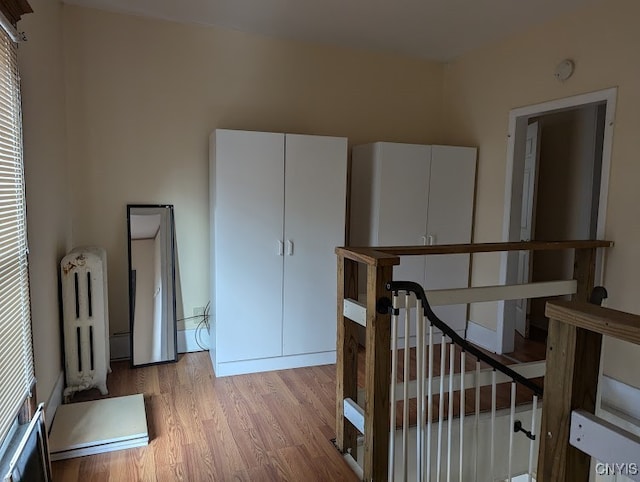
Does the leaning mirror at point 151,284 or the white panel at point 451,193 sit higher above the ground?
the white panel at point 451,193

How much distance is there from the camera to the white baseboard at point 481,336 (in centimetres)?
393

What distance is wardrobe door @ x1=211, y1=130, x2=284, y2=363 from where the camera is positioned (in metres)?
3.18

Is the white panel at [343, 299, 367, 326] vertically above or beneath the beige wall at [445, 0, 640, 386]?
beneath

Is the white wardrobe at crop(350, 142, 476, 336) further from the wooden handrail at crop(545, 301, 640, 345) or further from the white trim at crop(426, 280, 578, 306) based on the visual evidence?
the wooden handrail at crop(545, 301, 640, 345)

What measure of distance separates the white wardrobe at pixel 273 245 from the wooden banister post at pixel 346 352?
1.13 metres

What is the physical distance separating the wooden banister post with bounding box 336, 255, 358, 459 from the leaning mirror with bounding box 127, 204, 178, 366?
1.74 metres

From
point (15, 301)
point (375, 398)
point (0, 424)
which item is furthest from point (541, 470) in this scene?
point (15, 301)

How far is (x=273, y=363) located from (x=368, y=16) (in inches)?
108

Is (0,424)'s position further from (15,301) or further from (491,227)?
(491,227)

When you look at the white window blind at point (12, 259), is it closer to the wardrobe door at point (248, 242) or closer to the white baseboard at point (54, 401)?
the white baseboard at point (54, 401)

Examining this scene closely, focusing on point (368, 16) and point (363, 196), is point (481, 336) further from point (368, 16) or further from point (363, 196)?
point (368, 16)

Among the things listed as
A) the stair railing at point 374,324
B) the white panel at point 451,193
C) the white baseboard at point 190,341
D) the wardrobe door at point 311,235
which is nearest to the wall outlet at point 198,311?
the white baseboard at point 190,341

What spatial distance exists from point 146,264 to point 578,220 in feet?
13.0

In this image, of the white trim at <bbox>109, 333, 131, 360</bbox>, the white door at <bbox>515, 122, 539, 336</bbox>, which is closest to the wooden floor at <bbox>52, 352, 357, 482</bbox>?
the white trim at <bbox>109, 333, 131, 360</bbox>
